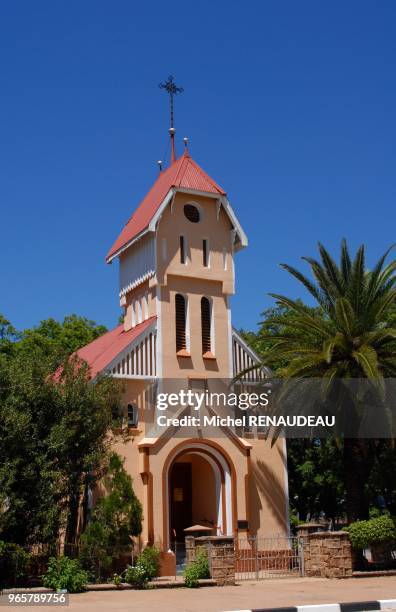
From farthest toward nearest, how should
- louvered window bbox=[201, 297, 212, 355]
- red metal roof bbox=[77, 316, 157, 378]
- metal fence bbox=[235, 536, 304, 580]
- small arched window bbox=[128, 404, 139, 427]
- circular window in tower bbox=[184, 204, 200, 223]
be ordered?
circular window in tower bbox=[184, 204, 200, 223], louvered window bbox=[201, 297, 212, 355], red metal roof bbox=[77, 316, 157, 378], small arched window bbox=[128, 404, 139, 427], metal fence bbox=[235, 536, 304, 580]

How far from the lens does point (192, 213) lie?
3177 cm

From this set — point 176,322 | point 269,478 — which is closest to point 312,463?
point 269,478

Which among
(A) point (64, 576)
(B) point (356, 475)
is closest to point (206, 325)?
(B) point (356, 475)

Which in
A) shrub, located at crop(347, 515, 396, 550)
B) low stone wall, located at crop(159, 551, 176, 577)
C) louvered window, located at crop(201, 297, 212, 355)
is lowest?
low stone wall, located at crop(159, 551, 176, 577)

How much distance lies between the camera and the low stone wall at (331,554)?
74.3ft

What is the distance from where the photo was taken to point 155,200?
32.3 metres

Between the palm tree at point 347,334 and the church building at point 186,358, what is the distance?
12.5 feet

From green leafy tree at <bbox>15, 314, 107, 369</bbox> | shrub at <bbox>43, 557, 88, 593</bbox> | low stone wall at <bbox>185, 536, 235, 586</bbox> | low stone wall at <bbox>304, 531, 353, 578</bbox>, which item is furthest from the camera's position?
green leafy tree at <bbox>15, 314, 107, 369</bbox>

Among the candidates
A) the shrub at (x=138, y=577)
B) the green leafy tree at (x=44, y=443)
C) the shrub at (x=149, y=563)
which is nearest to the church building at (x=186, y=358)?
the green leafy tree at (x=44, y=443)

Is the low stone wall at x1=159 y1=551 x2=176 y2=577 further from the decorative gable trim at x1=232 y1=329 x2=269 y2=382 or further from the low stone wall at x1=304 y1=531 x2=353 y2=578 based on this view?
the decorative gable trim at x1=232 y1=329 x2=269 y2=382

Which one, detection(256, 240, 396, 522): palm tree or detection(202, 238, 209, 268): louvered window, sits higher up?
detection(202, 238, 209, 268): louvered window

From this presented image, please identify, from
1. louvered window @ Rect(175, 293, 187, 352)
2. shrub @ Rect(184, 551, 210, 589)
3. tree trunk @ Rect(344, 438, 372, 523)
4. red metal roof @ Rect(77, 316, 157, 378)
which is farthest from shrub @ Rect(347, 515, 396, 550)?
red metal roof @ Rect(77, 316, 157, 378)

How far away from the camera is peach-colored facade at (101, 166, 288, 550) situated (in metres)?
28.0

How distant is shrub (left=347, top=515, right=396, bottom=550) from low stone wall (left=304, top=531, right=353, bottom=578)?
68 cm
